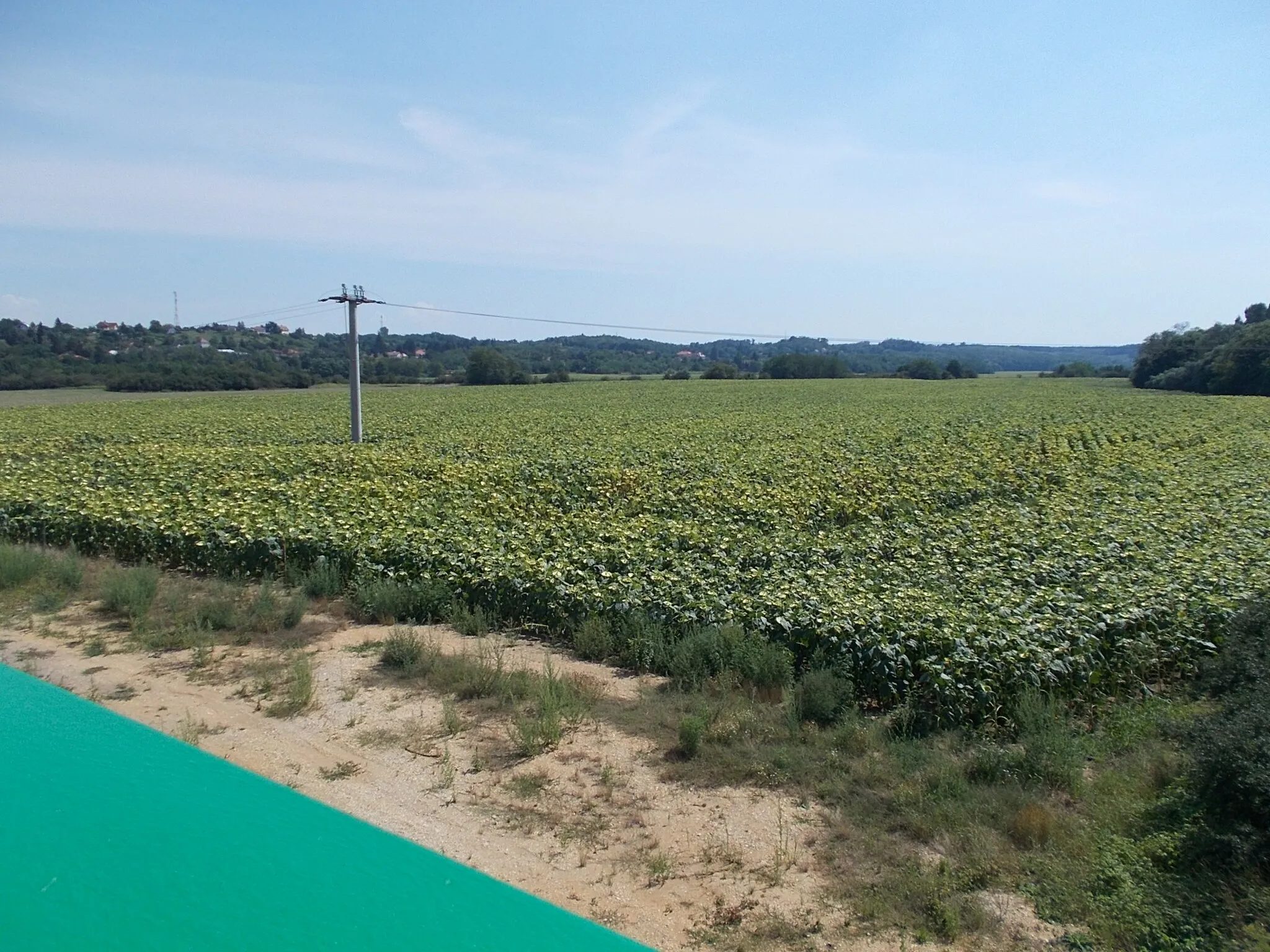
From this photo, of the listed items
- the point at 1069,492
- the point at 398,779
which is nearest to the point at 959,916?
the point at 398,779

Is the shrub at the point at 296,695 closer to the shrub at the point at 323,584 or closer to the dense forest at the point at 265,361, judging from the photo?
the shrub at the point at 323,584

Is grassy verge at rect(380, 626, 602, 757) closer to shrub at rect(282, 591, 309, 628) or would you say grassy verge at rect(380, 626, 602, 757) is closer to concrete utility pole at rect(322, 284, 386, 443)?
shrub at rect(282, 591, 309, 628)

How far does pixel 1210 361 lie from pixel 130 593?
77.5 meters

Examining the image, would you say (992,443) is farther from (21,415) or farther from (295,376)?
(295,376)

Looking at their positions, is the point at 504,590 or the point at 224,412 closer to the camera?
the point at 504,590

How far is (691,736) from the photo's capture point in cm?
593

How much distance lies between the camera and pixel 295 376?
68250 mm

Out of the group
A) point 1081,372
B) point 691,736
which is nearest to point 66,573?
point 691,736

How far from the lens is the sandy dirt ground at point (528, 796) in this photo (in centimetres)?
418

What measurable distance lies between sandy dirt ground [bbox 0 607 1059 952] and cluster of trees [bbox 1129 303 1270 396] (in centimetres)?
6745

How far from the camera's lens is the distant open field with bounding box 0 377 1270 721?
7246mm

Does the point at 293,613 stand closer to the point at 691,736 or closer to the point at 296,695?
the point at 296,695

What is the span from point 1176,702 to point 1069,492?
872cm

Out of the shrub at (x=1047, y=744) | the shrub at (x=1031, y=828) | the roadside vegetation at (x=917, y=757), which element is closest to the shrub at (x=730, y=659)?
the roadside vegetation at (x=917, y=757)
